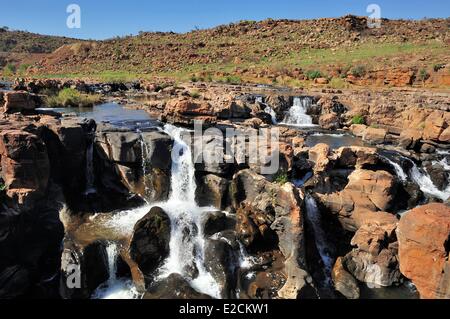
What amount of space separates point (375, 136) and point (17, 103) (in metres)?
14.7

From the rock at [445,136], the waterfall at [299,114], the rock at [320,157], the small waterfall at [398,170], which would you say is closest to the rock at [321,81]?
the waterfall at [299,114]

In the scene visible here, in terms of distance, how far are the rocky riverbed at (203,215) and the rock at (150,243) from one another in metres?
0.03

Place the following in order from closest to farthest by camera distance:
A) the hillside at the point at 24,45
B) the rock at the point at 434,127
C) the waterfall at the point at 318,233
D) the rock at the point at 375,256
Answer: the rock at the point at 375,256 → the waterfall at the point at 318,233 → the rock at the point at 434,127 → the hillside at the point at 24,45

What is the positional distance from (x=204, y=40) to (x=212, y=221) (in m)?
48.0

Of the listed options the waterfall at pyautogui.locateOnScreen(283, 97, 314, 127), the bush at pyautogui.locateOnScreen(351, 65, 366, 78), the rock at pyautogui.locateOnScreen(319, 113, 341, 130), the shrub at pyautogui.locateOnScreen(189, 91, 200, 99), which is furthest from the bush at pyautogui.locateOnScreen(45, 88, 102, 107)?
the bush at pyautogui.locateOnScreen(351, 65, 366, 78)

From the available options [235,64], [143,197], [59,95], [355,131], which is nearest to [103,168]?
[143,197]

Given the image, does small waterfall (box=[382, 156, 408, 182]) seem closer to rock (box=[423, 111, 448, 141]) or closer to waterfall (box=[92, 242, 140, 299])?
rock (box=[423, 111, 448, 141])

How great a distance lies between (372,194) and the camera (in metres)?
11.4

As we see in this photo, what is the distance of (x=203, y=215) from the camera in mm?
10852

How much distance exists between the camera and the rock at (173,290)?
8.52 m

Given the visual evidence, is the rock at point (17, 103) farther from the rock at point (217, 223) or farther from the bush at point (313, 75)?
the bush at point (313, 75)

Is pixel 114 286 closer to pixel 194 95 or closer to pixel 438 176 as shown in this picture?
pixel 438 176

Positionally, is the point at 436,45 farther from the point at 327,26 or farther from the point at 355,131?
the point at 355,131

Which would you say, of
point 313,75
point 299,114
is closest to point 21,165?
point 299,114
